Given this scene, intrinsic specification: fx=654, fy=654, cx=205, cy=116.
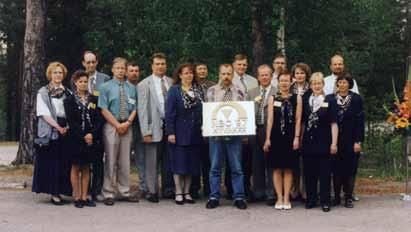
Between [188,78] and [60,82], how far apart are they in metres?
1.86

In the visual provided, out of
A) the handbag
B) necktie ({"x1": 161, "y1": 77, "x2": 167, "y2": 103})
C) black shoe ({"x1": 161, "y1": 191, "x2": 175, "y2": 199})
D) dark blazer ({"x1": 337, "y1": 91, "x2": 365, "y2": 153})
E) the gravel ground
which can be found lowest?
the gravel ground

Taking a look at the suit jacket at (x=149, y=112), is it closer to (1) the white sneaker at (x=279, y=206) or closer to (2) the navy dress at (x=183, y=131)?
(2) the navy dress at (x=183, y=131)

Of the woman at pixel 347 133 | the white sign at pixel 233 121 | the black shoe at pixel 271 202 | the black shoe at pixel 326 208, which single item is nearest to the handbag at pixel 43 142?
the white sign at pixel 233 121

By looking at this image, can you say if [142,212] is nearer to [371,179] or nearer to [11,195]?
[11,195]

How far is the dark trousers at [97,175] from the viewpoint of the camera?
9.70m

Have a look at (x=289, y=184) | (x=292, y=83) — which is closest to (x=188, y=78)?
(x=292, y=83)

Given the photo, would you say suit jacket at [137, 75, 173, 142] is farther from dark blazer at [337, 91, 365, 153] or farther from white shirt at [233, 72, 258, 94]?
dark blazer at [337, 91, 365, 153]

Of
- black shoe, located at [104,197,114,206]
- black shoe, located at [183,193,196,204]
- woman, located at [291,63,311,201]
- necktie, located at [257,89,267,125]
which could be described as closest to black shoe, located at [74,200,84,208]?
black shoe, located at [104,197,114,206]

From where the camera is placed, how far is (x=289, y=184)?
9.20 m

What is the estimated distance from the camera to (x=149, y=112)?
980 cm

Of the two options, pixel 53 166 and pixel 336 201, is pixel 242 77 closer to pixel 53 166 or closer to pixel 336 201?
pixel 336 201

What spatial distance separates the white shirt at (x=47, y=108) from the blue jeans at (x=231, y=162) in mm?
2192

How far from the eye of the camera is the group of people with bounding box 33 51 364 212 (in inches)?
360

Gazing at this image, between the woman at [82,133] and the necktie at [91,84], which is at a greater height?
the necktie at [91,84]
